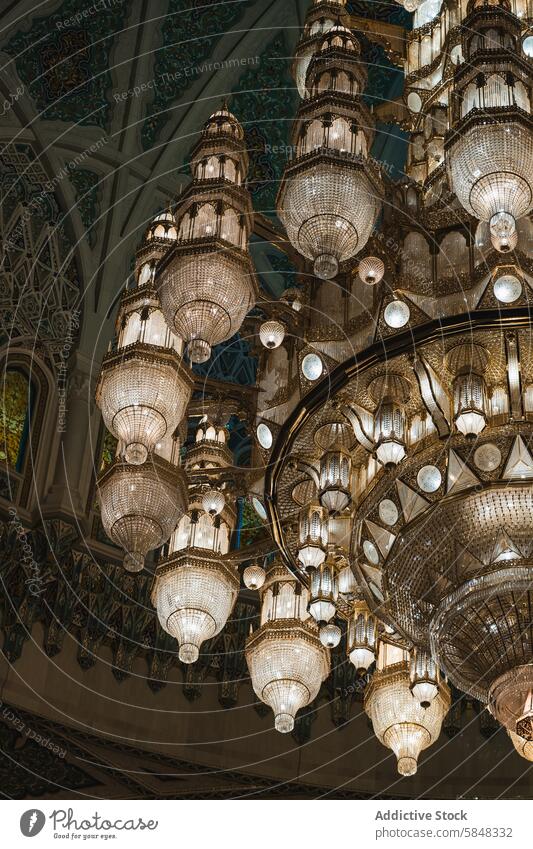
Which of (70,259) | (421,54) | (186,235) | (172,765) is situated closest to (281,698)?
(186,235)

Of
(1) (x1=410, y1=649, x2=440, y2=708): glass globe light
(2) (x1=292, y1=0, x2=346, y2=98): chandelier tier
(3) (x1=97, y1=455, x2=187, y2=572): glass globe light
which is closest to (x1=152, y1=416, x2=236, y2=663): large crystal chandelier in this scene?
(3) (x1=97, y1=455, x2=187, y2=572): glass globe light

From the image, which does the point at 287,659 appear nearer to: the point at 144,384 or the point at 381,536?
the point at 381,536

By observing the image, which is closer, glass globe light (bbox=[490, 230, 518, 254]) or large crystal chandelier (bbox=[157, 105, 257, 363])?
glass globe light (bbox=[490, 230, 518, 254])

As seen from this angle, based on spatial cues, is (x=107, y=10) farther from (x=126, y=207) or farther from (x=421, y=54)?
(x=421, y=54)

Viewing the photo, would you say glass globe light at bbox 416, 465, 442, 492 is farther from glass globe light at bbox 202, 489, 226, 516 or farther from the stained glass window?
the stained glass window

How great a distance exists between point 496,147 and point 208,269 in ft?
3.78

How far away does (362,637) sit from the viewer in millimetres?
5688

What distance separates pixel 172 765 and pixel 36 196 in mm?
4344

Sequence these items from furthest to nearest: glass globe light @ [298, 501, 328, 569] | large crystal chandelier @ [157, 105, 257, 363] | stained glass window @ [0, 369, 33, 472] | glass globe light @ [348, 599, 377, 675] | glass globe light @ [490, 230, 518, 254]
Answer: stained glass window @ [0, 369, 33, 472]
glass globe light @ [348, 599, 377, 675]
glass globe light @ [298, 501, 328, 569]
large crystal chandelier @ [157, 105, 257, 363]
glass globe light @ [490, 230, 518, 254]

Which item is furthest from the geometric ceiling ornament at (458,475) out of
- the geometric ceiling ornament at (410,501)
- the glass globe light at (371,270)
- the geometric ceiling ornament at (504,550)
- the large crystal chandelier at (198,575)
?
the large crystal chandelier at (198,575)

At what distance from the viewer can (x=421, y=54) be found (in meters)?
6.66

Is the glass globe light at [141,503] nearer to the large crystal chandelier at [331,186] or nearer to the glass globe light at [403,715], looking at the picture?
the large crystal chandelier at [331,186]

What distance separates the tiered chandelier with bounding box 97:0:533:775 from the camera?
15.9 ft

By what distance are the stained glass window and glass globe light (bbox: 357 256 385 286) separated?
17.0ft
